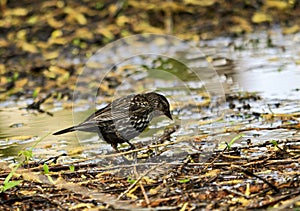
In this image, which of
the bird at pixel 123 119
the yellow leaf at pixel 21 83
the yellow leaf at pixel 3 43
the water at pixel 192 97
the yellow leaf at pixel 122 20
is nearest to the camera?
the bird at pixel 123 119

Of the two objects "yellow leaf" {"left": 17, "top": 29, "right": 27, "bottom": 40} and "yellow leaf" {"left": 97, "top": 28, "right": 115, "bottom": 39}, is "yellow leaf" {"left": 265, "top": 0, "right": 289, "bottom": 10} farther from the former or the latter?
"yellow leaf" {"left": 17, "top": 29, "right": 27, "bottom": 40}

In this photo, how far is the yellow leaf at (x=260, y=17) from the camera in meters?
14.1

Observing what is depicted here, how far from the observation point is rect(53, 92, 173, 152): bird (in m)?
6.31

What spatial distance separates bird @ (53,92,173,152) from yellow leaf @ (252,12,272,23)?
7971 mm

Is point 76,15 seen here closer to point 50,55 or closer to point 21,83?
point 50,55

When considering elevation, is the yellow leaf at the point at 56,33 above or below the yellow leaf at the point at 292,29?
above

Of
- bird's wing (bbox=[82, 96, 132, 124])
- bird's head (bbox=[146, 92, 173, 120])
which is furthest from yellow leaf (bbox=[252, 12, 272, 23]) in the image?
bird's wing (bbox=[82, 96, 132, 124])

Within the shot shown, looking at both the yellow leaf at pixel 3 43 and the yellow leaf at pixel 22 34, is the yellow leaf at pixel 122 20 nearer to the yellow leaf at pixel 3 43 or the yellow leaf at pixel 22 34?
the yellow leaf at pixel 22 34

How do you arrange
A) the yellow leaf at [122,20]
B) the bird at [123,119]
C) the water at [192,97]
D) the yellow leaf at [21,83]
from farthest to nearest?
the yellow leaf at [122,20], the yellow leaf at [21,83], the water at [192,97], the bird at [123,119]

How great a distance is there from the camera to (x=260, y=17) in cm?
1413

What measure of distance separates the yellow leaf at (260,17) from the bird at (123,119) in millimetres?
7971

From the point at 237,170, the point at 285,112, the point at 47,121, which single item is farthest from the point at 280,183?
the point at 47,121

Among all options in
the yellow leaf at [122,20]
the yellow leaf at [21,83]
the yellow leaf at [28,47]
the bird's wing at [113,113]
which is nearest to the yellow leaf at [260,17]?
the yellow leaf at [122,20]

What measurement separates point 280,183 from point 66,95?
5.51m
